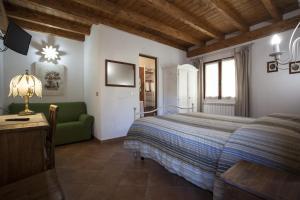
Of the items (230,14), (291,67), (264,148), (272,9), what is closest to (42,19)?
(230,14)

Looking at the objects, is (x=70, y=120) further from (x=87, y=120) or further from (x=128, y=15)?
(x=128, y=15)

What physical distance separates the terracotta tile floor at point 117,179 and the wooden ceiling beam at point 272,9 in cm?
326

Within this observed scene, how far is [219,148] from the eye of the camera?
1.33 metres

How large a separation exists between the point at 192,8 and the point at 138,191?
3.31m

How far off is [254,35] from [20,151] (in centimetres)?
475

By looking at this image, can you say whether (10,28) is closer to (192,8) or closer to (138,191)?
(138,191)

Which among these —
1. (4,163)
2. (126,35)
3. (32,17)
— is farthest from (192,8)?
(4,163)

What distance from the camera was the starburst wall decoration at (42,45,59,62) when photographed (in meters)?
3.71

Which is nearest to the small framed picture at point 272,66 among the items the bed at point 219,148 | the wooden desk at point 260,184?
the bed at point 219,148

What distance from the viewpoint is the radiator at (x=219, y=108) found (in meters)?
4.16

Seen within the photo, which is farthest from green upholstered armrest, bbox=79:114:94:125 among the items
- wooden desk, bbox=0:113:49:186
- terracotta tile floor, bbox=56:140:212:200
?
wooden desk, bbox=0:113:49:186

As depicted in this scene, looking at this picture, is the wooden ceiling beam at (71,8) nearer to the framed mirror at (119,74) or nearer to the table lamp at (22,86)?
the framed mirror at (119,74)

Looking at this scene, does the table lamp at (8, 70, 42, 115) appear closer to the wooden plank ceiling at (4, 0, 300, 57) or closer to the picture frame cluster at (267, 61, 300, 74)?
the wooden plank ceiling at (4, 0, 300, 57)

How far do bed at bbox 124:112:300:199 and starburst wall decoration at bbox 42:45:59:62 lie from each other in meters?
3.36
